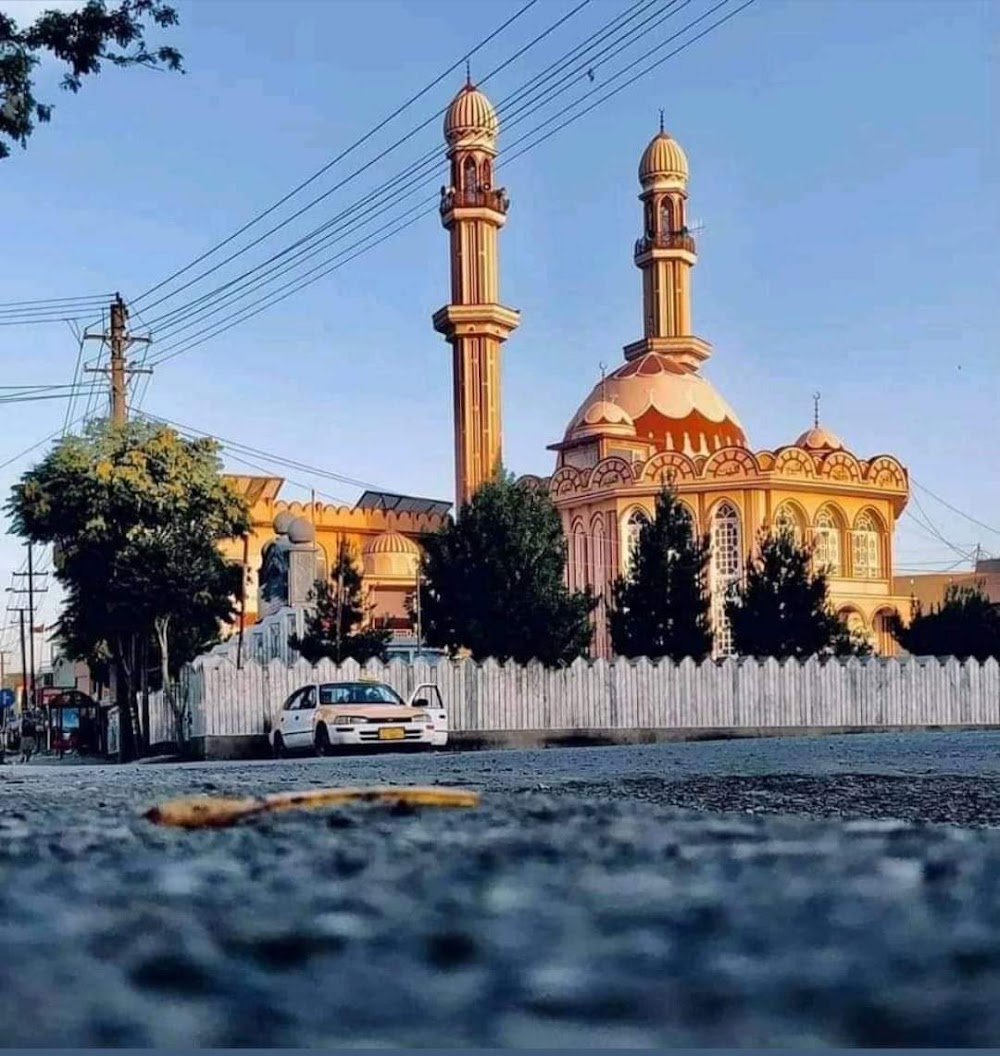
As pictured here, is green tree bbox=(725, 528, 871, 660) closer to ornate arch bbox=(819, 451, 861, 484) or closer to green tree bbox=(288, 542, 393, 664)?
green tree bbox=(288, 542, 393, 664)

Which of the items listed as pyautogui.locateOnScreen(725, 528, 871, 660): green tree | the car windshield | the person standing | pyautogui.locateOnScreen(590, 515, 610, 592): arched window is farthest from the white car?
pyautogui.locateOnScreen(590, 515, 610, 592): arched window

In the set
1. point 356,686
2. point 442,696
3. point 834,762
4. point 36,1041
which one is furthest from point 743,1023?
point 442,696

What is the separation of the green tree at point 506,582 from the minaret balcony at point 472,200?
27903 mm

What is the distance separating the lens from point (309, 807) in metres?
3.44

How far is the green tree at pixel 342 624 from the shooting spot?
44.0m

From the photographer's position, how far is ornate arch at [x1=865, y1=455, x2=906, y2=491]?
53.3 m

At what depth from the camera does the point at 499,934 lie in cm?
170

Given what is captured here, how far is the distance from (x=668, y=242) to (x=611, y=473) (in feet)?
76.6

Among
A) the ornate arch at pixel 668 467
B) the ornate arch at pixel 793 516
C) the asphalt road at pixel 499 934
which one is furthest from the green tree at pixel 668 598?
the asphalt road at pixel 499 934

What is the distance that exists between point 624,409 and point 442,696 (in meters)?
34.7

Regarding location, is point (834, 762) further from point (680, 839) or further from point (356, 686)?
point (356, 686)

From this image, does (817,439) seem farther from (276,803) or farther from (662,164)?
(276,803)

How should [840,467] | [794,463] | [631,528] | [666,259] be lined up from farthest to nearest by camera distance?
[666,259]
[631,528]
[840,467]
[794,463]

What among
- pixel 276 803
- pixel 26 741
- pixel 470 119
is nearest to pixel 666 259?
pixel 470 119
